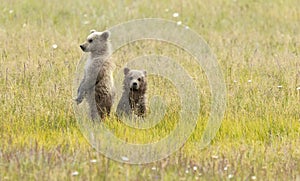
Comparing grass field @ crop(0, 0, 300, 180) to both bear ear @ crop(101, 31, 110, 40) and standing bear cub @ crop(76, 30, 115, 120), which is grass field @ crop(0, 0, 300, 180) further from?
bear ear @ crop(101, 31, 110, 40)

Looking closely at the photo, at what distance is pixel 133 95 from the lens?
8.63 m

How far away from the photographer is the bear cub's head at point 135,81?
8.45m

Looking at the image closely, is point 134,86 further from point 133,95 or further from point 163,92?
point 163,92

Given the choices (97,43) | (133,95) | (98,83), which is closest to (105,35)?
(97,43)

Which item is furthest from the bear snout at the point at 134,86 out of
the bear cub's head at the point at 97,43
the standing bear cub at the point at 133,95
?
the bear cub's head at the point at 97,43

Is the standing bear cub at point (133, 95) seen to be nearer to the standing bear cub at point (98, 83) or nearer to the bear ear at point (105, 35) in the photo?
the standing bear cub at point (98, 83)

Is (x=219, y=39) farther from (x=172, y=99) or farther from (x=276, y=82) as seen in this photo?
(x=172, y=99)

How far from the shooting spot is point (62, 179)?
642cm

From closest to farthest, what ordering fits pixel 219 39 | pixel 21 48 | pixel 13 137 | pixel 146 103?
pixel 13 137 < pixel 146 103 < pixel 21 48 < pixel 219 39

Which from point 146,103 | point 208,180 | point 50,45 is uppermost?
point 50,45

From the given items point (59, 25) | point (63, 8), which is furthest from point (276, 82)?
point (63, 8)

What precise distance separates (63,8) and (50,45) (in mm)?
3094

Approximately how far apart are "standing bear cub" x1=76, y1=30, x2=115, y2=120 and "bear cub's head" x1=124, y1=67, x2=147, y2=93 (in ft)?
0.81

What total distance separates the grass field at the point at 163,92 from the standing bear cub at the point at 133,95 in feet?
1.26
